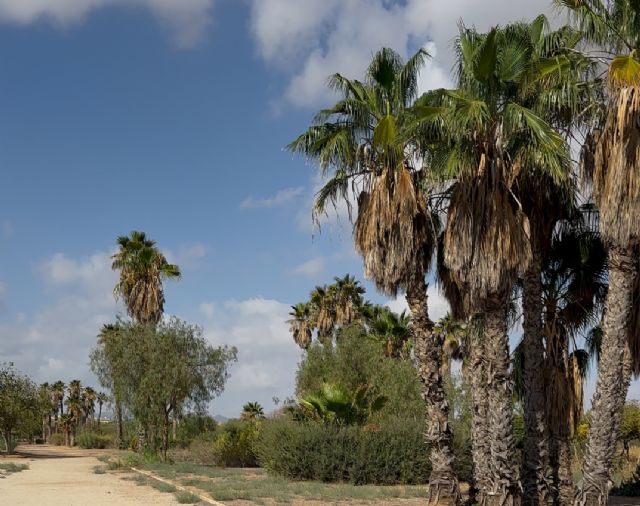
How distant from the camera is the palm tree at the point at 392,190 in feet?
52.2

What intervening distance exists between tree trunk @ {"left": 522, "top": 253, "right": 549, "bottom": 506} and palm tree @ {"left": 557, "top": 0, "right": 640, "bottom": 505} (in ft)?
6.81

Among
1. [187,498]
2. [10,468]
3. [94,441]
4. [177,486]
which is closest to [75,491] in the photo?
[177,486]

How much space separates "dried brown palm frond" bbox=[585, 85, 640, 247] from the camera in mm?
13141

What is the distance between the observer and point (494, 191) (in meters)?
14.6

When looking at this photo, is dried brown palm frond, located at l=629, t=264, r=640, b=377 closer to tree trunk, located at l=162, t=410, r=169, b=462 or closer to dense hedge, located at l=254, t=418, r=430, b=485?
dense hedge, located at l=254, t=418, r=430, b=485

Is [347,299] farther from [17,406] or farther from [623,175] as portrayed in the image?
[623,175]

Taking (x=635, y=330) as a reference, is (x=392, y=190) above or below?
above

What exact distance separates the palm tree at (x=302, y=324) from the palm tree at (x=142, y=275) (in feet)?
47.2

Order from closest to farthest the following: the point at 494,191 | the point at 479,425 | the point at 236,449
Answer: the point at 494,191 → the point at 479,425 → the point at 236,449

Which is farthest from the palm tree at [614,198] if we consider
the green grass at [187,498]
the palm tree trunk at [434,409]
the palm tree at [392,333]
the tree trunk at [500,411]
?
the palm tree at [392,333]

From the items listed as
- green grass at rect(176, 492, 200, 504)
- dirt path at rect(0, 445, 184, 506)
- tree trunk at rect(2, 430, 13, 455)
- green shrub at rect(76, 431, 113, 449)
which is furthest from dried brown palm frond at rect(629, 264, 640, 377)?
green shrub at rect(76, 431, 113, 449)

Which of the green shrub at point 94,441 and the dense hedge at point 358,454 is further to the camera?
the green shrub at point 94,441

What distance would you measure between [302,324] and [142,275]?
660 inches

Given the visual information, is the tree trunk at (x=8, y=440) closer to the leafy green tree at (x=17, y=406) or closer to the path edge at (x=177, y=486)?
the leafy green tree at (x=17, y=406)
